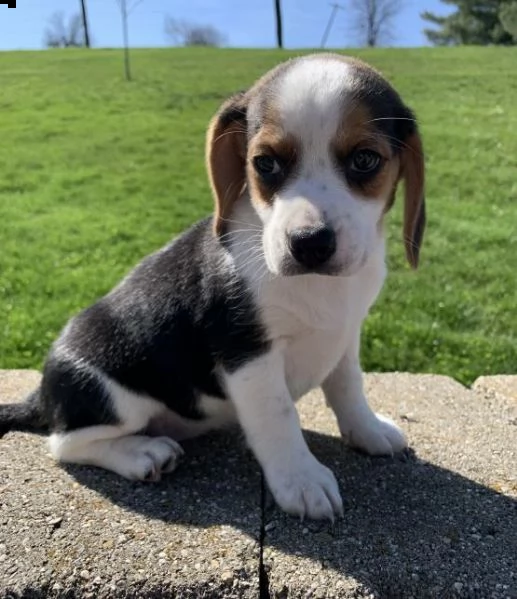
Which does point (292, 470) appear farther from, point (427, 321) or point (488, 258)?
point (488, 258)

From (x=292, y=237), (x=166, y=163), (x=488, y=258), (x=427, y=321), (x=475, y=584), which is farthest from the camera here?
(x=166, y=163)

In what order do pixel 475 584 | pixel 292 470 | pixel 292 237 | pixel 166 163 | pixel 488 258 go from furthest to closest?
pixel 166 163, pixel 488 258, pixel 292 470, pixel 475 584, pixel 292 237

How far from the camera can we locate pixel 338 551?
10.4 ft

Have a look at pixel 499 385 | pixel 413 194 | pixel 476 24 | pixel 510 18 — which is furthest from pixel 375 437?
pixel 476 24

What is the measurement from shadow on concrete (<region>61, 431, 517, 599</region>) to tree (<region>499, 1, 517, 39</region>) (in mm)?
14555

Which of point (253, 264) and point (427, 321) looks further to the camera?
point (427, 321)

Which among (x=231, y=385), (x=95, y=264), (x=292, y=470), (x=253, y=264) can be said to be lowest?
(x=95, y=264)

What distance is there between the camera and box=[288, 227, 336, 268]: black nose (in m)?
2.82

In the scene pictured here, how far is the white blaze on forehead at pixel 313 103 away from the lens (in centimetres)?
297

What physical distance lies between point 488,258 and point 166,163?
6071 mm

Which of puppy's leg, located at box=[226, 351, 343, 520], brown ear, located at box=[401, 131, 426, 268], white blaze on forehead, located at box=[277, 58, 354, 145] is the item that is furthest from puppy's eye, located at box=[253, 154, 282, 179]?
puppy's leg, located at box=[226, 351, 343, 520]

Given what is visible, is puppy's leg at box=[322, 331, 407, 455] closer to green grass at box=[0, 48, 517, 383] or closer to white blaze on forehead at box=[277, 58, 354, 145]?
white blaze on forehead at box=[277, 58, 354, 145]

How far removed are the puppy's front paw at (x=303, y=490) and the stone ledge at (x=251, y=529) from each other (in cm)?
6

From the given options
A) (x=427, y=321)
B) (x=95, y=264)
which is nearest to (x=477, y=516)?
Answer: (x=427, y=321)
